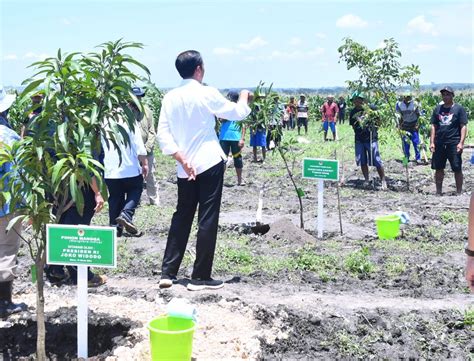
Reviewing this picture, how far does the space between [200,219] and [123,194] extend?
2267 mm

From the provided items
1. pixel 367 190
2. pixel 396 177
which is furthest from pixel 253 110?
pixel 396 177

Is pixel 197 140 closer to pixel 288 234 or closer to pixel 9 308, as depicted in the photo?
pixel 9 308

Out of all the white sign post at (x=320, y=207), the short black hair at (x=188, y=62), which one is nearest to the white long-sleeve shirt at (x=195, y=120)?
the short black hair at (x=188, y=62)

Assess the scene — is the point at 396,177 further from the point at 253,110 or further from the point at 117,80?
the point at 117,80

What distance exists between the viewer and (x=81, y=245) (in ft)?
12.7

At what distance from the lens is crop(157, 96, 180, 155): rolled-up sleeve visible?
5500mm

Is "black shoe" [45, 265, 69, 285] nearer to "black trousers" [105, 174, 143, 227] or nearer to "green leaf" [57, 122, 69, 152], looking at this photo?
"black trousers" [105, 174, 143, 227]

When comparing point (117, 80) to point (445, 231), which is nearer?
point (117, 80)

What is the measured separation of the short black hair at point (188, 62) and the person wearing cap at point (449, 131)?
6.14 m

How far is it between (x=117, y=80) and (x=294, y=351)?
86.1 inches

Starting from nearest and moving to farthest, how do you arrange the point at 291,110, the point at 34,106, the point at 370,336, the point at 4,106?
the point at 34,106, the point at 370,336, the point at 4,106, the point at 291,110

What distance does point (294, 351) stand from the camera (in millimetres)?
4473

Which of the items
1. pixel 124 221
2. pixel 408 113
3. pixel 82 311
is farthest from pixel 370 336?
pixel 408 113

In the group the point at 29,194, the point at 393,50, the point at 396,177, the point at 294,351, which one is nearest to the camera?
the point at 29,194
